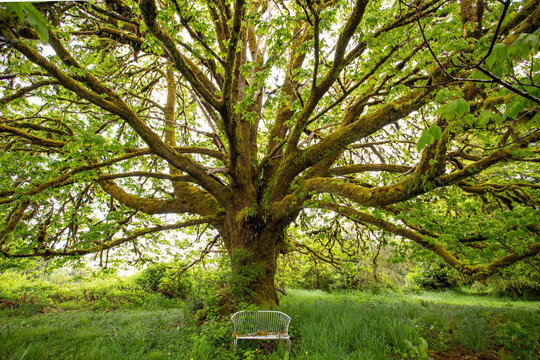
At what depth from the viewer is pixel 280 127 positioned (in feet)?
20.6

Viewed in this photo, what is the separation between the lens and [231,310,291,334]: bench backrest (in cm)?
406

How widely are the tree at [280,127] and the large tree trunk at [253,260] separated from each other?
0.11 feet

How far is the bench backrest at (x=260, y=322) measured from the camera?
4059mm

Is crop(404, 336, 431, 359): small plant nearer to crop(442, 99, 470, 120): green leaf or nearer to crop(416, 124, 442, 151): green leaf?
crop(416, 124, 442, 151): green leaf

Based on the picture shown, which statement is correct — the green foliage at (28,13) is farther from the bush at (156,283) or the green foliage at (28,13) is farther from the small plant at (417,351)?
the bush at (156,283)

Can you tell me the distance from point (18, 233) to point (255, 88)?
222 inches

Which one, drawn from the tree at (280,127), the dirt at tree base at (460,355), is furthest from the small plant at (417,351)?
the tree at (280,127)

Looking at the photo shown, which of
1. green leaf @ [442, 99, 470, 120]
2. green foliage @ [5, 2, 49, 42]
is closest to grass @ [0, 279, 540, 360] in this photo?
green leaf @ [442, 99, 470, 120]

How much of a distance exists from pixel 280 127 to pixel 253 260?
136 inches

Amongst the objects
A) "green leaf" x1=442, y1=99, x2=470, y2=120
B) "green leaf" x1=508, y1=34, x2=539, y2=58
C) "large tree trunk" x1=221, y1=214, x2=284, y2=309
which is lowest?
"large tree trunk" x1=221, y1=214, x2=284, y2=309

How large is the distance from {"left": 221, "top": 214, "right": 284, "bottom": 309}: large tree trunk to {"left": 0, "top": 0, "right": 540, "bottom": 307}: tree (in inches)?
1.4

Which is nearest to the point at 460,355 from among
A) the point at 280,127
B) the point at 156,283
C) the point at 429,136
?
the point at 429,136

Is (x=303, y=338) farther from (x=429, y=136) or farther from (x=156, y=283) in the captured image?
(x=156, y=283)

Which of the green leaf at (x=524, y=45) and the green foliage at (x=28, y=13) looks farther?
the green leaf at (x=524, y=45)
